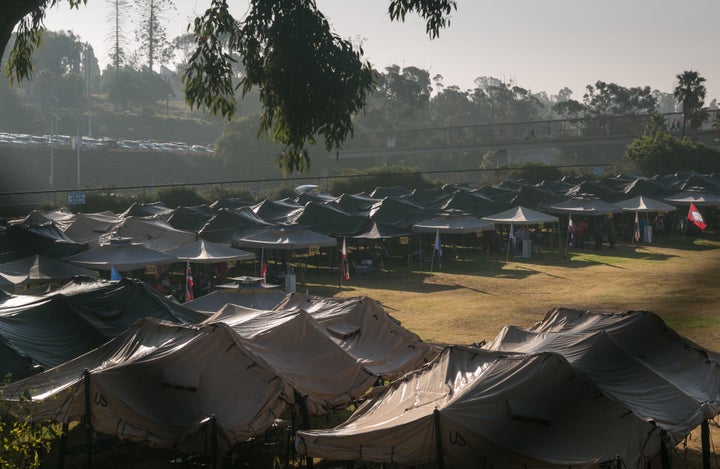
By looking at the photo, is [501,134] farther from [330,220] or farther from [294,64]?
[294,64]

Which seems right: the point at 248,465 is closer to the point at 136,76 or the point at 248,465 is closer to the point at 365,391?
the point at 365,391

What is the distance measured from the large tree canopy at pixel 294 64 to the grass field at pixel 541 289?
25.5 feet

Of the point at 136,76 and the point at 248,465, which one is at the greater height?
the point at 136,76

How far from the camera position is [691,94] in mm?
75312

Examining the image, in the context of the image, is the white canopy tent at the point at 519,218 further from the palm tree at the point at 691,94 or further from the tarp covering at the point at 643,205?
the palm tree at the point at 691,94

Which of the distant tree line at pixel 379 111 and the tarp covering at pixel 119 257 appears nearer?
the tarp covering at pixel 119 257

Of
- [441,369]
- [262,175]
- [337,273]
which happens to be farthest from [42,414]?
[262,175]

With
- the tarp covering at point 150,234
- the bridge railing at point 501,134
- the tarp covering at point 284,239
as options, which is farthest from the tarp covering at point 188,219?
the bridge railing at point 501,134

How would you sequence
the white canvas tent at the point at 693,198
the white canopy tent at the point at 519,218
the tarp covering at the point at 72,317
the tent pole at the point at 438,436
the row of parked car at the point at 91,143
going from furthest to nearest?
the row of parked car at the point at 91,143, the white canvas tent at the point at 693,198, the white canopy tent at the point at 519,218, the tarp covering at the point at 72,317, the tent pole at the point at 438,436

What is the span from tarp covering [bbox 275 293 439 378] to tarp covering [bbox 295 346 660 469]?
13.1 feet

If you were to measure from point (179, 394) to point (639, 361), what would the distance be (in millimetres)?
6310

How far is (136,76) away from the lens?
5989 inches

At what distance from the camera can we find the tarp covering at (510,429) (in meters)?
9.51

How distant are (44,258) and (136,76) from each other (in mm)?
134270
